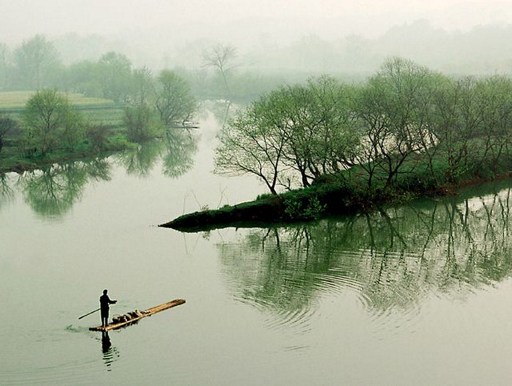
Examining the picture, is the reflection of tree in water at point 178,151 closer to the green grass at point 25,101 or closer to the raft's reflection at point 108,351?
the green grass at point 25,101

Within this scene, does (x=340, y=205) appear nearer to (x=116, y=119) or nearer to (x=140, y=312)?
(x=140, y=312)

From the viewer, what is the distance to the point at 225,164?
53000mm

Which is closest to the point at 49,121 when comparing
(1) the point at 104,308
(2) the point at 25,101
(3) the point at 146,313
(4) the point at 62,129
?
(4) the point at 62,129

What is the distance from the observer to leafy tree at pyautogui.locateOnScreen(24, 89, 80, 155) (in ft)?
267

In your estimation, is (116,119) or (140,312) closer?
(140,312)

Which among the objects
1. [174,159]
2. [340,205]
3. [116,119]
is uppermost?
[116,119]

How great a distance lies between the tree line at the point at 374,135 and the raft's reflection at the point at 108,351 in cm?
2378

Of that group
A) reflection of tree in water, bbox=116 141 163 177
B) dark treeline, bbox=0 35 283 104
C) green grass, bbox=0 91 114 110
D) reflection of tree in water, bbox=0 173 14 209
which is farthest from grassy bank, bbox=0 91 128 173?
dark treeline, bbox=0 35 283 104

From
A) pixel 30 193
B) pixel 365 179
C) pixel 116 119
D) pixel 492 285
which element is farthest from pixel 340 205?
pixel 116 119

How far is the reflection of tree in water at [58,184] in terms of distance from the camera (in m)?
59.4

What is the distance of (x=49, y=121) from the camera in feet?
274

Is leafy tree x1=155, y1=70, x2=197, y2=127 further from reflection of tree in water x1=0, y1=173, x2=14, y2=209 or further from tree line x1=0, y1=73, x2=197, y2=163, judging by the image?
reflection of tree in water x1=0, y1=173, x2=14, y2=209

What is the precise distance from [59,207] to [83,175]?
15.6 m

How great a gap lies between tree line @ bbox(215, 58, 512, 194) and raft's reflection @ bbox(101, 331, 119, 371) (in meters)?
23.8
